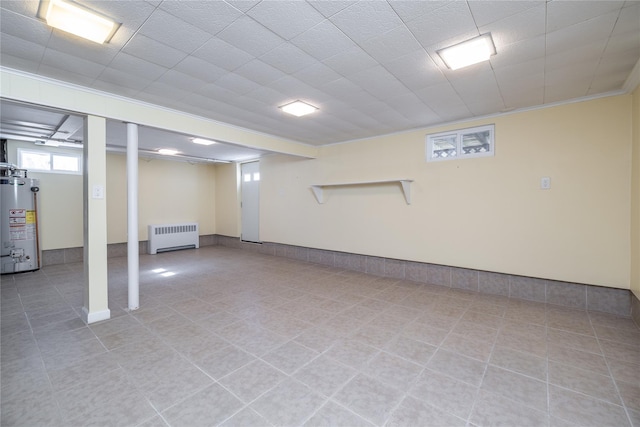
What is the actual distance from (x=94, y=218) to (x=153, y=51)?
1878 millimetres

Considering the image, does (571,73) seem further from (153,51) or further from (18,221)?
(18,221)

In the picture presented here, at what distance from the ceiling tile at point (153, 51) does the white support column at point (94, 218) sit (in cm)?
117

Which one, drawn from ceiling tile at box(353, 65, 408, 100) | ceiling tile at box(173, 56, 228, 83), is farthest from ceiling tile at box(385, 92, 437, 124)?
ceiling tile at box(173, 56, 228, 83)

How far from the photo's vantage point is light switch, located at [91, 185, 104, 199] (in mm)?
2957

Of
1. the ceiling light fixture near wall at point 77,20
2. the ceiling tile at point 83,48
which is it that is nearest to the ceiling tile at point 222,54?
the ceiling light fixture near wall at point 77,20

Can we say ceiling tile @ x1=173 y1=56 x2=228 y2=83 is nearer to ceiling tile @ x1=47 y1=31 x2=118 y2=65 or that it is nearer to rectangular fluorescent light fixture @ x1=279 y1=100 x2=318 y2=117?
ceiling tile @ x1=47 y1=31 x2=118 y2=65

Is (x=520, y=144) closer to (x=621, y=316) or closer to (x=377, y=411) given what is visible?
(x=621, y=316)

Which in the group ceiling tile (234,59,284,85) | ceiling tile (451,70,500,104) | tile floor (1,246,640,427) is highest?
ceiling tile (234,59,284,85)

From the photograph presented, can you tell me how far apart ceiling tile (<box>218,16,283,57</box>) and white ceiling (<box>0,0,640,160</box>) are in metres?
Result: 0.01

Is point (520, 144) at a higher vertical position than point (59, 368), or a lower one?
higher

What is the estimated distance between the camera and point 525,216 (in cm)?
356

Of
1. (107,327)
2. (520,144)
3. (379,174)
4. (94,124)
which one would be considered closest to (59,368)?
(107,327)

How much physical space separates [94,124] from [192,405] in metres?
2.94

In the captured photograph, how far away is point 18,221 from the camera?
4.98 m
